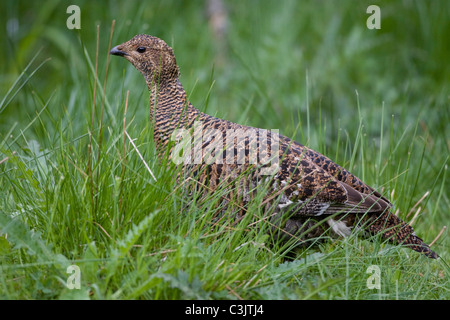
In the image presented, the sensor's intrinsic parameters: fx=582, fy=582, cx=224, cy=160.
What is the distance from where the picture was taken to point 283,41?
6.81m

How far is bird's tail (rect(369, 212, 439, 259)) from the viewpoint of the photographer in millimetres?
3318

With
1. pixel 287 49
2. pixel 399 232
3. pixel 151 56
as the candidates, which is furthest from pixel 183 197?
pixel 287 49

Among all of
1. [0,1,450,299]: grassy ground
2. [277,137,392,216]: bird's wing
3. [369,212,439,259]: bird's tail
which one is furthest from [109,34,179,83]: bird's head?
[369,212,439,259]: bird's tail

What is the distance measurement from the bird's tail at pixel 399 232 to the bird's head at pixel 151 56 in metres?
1.54

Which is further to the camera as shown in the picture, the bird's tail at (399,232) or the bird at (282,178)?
the bird's tail at (399,232)

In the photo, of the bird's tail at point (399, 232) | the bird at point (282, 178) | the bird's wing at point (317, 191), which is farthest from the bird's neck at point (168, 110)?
the bird's tail at point (399, 232)

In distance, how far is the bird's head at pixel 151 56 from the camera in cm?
364

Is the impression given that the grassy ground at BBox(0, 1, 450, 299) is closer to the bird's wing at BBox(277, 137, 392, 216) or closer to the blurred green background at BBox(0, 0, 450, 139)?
the blurred green background at BBox(0, 0, 450, 139)

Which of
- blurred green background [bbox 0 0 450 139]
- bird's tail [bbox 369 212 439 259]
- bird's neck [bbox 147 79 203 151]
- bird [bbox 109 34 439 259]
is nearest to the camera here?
bird [bbox 109 34 439 259]

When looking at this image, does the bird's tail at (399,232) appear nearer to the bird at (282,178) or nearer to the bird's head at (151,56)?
the bird at (282,178)

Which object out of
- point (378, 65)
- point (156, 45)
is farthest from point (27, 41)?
point (378, 65)

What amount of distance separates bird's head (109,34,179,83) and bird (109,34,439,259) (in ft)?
0.40

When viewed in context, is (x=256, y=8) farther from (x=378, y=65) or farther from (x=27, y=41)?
(x=27, y=41)

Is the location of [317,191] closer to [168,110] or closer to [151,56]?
[168,110]
